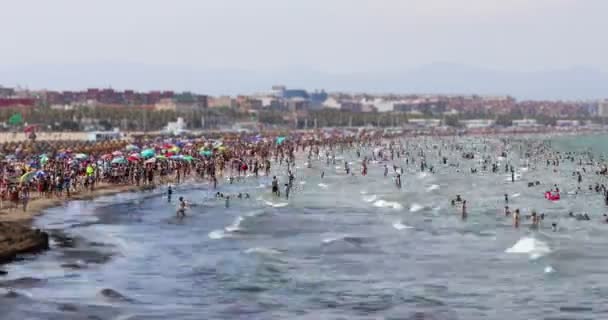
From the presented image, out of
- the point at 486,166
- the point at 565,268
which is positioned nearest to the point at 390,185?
the point at 486,166

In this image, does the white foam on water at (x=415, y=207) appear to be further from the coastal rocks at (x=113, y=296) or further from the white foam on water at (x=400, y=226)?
the coastal rocks at (x=113, y=296)

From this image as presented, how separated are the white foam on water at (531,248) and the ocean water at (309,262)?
98mm

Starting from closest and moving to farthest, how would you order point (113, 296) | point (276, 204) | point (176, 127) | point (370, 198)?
point (113, 296)
point (276, 204)
point (370, 198)
point (176, 127)

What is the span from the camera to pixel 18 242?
3712cm

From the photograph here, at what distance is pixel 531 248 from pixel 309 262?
400 inches

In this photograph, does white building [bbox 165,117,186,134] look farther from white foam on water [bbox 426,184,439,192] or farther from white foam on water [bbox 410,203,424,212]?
white foam on water [bbox 410,203,424,212]

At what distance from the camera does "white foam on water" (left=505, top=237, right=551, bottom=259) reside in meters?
41.5

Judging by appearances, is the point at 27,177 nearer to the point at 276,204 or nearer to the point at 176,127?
the point at 276,204

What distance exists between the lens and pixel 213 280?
34594 mm

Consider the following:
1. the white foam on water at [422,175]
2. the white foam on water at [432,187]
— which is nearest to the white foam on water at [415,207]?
the white foam on water at [432,187]

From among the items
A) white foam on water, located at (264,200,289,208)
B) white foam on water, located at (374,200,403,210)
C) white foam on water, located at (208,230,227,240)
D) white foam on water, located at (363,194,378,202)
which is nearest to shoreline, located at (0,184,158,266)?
white foam on water, located at (208,230,227,240)

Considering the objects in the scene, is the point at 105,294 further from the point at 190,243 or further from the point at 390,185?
the point at 390,185

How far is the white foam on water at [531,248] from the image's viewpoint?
4147 centimetres

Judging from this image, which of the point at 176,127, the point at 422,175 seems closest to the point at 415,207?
the point at 422,175
